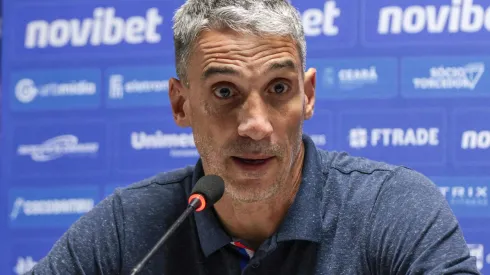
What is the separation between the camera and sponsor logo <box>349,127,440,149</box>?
2.81m

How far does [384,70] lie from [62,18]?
1.38m

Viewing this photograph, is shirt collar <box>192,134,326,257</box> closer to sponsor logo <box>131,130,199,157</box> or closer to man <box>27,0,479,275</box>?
man <box>27,0,479,275</box>

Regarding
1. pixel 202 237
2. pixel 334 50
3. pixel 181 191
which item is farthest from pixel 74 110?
pixel 202 237

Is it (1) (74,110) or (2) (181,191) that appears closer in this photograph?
(2) (181,191)

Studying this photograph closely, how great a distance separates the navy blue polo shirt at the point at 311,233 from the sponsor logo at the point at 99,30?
1.30 meters

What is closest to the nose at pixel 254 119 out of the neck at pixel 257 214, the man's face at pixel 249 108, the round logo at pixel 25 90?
the man's face at pixel 249 108

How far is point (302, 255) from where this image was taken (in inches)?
69.3

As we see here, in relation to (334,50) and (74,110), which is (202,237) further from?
(74,110)

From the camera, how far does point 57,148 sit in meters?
3.19

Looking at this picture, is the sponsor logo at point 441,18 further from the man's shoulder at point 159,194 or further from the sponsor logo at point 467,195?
the man's shoulder at point 159,194

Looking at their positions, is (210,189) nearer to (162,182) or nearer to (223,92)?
(223,92)

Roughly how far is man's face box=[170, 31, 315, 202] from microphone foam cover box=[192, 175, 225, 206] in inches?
6.4

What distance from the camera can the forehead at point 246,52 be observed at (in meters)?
1.67

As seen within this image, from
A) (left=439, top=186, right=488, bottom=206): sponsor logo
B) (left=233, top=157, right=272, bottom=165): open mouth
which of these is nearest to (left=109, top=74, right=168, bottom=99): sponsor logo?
(left=439, top=186, right=488, bottom=206): sponsor logo
